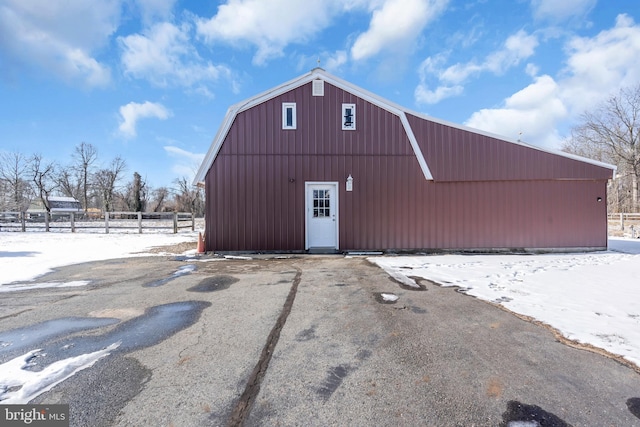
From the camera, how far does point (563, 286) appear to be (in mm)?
4844

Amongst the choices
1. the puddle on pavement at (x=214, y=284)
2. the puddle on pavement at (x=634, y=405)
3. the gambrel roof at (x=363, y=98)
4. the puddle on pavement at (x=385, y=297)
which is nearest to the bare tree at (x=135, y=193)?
the gambrel roof at (x=363, y=98)

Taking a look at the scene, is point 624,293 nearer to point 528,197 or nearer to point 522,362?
point 522,362

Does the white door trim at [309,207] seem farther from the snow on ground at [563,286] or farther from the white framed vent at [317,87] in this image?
the white framed vent at [317,87]

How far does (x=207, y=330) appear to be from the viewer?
319cm

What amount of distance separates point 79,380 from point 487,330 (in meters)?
3.82

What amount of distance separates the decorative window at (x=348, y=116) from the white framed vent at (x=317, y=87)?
2.72 ft

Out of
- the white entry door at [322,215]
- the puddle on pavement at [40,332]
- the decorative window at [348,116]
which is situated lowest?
the puddle on pavement at [40,332]

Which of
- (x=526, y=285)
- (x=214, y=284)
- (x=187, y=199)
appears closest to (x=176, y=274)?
(x=214, y=284)

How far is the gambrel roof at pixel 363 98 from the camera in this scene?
28.6 feet

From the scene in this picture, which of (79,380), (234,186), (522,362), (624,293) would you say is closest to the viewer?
(79,380)

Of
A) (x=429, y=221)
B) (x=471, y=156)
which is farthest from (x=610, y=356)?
(x=471, y=156)

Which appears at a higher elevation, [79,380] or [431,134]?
[431,134]

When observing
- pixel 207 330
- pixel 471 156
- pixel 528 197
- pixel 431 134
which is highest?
pixel 431 134

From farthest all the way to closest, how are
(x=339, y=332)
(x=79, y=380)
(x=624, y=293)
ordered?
1. (x=624, y=293)
2. (x=339, y=332)
3. (x=79, y=380)
